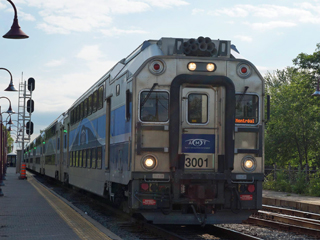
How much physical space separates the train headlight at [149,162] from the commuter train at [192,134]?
0.02 m

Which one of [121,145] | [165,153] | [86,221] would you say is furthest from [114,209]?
[165,153]

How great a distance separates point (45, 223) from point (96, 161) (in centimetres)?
310

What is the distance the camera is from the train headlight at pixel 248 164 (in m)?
10.8

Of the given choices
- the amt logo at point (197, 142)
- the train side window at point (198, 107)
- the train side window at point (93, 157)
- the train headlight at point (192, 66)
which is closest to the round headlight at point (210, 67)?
the train headlight at point (192, 66)

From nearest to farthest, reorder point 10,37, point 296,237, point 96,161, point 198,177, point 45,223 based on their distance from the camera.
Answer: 1. point 198,177
2. point 296,237
3. point 45,223
4. point 96,161
5. point 10,37

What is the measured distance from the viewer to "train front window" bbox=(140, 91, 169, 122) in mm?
10734

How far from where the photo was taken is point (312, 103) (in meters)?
38.7

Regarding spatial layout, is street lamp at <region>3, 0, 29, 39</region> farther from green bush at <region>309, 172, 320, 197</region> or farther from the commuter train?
green bush at <region>309, 172, 320, 197</region>

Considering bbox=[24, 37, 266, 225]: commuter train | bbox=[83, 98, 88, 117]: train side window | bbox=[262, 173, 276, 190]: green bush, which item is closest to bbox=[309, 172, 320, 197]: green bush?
bbox=[262, 173, 276, 190]: green bush

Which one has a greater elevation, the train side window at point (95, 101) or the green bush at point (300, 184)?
the train side window at point (95, 101)

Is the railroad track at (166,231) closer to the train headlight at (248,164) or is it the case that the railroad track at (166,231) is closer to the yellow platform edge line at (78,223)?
the yellow platform edge line at (78,223)

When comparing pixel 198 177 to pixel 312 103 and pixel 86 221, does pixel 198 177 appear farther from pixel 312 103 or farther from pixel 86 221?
pixel 312 103

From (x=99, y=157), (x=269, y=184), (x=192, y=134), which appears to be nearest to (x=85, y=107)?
(x=99, y=157)

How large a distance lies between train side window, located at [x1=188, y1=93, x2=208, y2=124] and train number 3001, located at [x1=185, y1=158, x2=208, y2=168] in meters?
0.76
